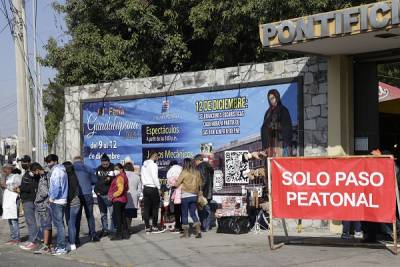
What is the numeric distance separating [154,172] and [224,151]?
74.5 inches

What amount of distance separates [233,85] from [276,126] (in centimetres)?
162

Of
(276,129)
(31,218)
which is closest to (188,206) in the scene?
(276,129)

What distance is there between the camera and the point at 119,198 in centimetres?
1290

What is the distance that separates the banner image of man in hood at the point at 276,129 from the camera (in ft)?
44.9

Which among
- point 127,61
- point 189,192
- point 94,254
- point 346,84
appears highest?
point 127,61

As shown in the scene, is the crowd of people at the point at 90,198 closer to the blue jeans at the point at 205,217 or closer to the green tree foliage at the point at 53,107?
the blue jeans at the point at 205,217

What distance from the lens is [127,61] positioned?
20297 millimetres

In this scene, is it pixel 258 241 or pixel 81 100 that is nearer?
pixel 258 241

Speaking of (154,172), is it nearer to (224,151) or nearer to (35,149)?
(224,151)

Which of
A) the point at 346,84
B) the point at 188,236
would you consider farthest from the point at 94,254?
the point at 346,84

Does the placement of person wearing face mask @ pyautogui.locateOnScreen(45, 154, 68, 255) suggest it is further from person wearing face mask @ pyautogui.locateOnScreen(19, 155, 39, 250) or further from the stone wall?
the stone wall

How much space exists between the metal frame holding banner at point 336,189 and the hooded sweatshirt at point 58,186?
12.2 feet

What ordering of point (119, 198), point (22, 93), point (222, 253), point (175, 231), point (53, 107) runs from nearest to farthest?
point (222, 253) → point (119, 198) → point (175, 231) → point (22, 93) → point (53, 107)

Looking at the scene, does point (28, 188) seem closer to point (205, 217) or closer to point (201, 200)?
point (201, 200)
